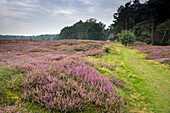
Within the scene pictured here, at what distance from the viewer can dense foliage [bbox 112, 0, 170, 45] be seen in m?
33.0

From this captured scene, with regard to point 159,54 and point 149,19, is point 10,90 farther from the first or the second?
point 149,19

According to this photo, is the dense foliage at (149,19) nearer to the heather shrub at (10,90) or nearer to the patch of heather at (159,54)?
the patch of heather at (159,54)

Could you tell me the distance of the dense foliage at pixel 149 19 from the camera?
108 ft

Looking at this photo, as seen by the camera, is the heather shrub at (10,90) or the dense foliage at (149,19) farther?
the dense foliage at (149,19)

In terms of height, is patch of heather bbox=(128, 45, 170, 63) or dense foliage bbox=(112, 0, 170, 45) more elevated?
dense foliage bbox=(112, 0, 170, 45)

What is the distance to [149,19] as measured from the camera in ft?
122

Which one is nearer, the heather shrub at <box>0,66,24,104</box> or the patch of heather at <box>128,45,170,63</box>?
the heather shrub at <box>0,66,24,104</box>

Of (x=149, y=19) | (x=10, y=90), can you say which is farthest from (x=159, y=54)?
(x=149, y=19)

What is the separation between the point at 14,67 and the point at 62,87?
317 cm

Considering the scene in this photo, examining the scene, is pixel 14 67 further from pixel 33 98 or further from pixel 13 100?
pixel 33 98

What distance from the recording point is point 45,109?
2.72m

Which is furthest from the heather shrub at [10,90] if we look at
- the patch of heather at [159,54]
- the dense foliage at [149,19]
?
the dense foliage at [149,19]

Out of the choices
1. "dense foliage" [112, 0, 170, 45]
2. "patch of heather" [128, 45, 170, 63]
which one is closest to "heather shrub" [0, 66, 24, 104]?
"patch of heather" [128, 45, 170, 63]

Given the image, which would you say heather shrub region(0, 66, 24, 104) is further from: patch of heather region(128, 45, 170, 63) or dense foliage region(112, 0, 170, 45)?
dense foliage region(112, 0, 170, 45)
